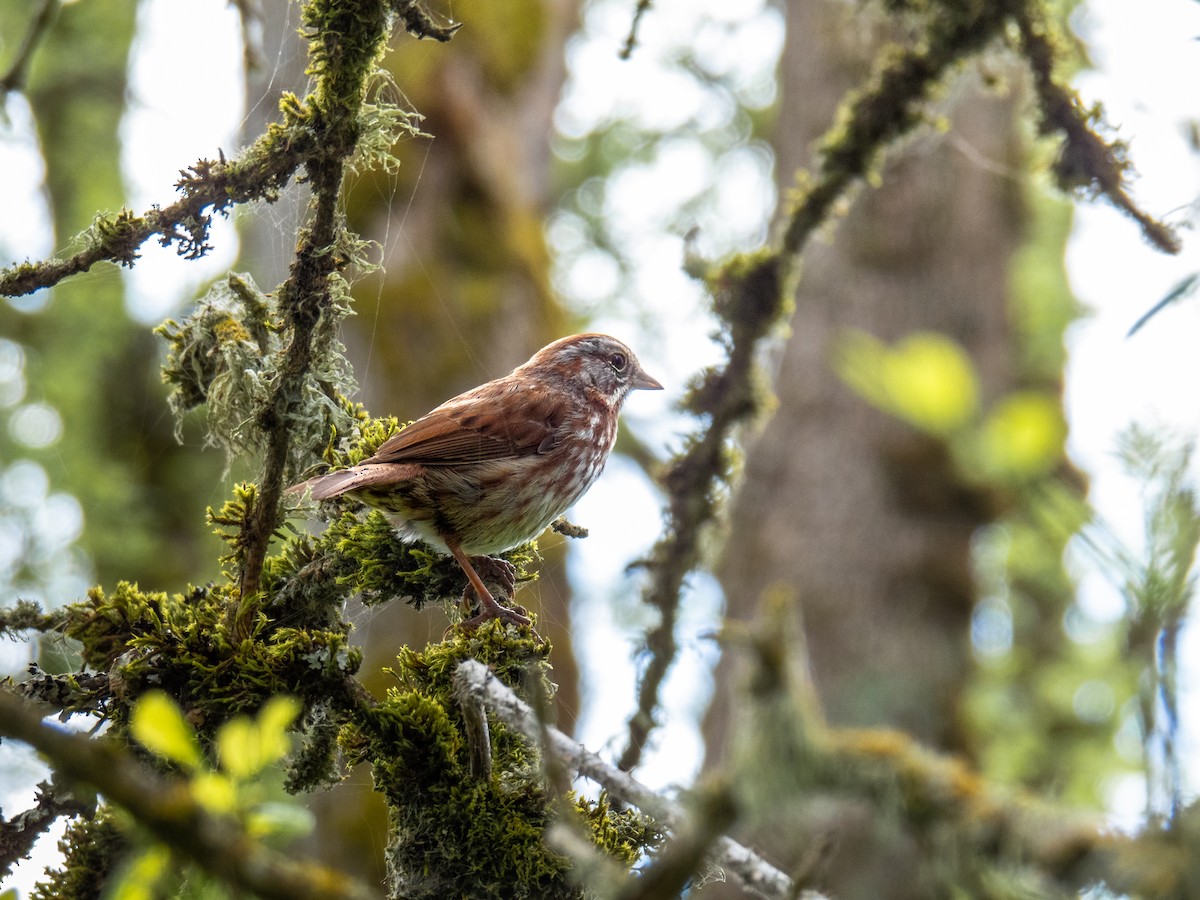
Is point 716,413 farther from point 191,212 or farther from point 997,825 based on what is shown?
point 997,825

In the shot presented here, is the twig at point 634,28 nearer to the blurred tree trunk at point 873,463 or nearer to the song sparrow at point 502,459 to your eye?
the song sparrow at point 502,459

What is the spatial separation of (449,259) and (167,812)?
5964 millimetres

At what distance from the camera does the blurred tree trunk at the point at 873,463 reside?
747 centimetres

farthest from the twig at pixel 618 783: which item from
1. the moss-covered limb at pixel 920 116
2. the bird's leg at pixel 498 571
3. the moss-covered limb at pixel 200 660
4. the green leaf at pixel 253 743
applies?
the moss-covered limb at pixel 920 116

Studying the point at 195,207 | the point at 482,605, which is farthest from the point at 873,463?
the point at 195,207

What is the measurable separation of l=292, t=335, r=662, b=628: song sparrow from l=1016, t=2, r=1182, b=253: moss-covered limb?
7.00 ft

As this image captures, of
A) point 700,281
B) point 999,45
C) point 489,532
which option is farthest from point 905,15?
point 489,532

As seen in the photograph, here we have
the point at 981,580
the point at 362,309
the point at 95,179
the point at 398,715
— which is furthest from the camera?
the point at 95,179

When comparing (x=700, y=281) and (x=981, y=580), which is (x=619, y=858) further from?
(x=981, y=580)

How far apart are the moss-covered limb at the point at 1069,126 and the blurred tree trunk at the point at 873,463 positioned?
10.9 ft

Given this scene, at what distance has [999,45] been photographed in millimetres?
3855

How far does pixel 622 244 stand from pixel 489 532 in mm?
8682

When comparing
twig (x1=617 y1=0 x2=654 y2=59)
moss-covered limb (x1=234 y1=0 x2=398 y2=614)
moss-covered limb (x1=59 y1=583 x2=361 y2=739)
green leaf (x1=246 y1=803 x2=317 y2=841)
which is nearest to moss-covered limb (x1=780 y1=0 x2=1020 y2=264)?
twig (x1=617 y1=0 x2=654 y2=59)

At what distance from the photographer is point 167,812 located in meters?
1.26
